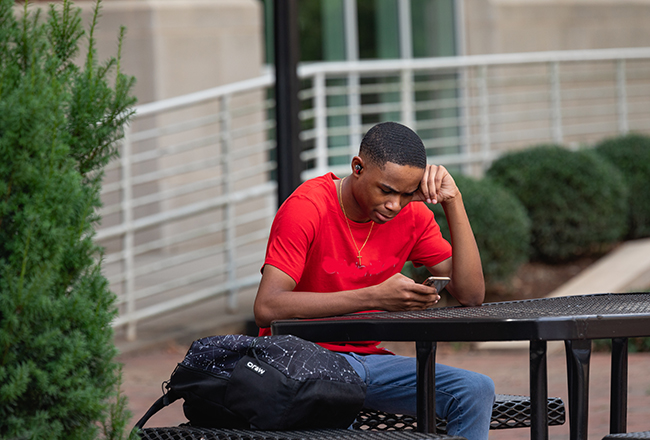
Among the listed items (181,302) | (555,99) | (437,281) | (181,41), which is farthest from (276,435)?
(555,99)

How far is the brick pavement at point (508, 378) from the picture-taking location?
4.88 m

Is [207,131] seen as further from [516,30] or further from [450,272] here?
[450,272]

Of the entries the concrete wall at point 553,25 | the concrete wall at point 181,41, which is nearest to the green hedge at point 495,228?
the concrete wall at point 181,41

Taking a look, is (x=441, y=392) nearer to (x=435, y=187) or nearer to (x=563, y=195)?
(x=435, y=187)

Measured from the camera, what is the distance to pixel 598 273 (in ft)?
27.6

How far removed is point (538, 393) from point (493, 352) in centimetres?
495

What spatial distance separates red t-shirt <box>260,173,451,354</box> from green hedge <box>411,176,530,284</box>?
4.55m

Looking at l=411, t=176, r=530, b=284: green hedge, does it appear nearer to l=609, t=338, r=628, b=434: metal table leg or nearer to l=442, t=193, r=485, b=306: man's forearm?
l=442, t=193, r=485, b=306: man's forearm

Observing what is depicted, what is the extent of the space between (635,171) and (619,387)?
25.0ft

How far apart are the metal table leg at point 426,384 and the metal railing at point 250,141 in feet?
10.3

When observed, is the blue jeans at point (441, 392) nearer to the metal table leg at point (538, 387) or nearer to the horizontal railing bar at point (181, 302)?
the metal table leg at point (538, 387)

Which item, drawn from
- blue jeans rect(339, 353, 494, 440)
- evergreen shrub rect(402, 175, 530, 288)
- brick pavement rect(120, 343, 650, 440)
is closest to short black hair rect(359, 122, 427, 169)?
blue jeans rect(339, 353, 494, 440)

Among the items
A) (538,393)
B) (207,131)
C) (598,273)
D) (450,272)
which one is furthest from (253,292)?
(538,393)

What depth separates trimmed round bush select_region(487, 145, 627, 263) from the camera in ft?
29.7
